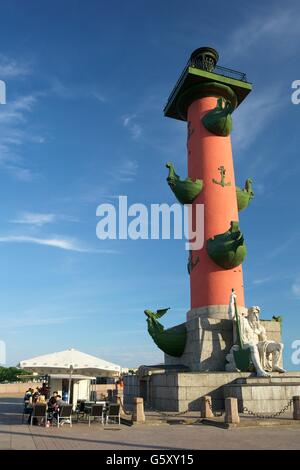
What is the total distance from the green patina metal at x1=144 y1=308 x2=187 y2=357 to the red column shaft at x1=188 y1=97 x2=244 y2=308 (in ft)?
5.54

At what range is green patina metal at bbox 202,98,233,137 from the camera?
84.5 feet

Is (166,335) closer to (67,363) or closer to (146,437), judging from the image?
(67,363)

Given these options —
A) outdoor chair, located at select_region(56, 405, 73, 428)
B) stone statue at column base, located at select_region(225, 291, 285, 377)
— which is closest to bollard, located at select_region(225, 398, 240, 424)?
stone statue at column base, located at select_region(225, 291, 285, 377)

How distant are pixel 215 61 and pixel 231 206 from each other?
10553 mm

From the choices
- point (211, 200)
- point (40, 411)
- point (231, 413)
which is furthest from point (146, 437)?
point (211, 200)

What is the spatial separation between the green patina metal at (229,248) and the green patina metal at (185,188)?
3000 mm

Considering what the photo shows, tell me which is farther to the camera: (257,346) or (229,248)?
(229,248)

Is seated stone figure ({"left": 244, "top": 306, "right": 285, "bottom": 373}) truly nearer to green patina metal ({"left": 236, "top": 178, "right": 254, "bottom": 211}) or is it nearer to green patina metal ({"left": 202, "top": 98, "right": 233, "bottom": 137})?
green patina metal ({"left": 236, "top": 178, "right": 254, "bottom": 211})

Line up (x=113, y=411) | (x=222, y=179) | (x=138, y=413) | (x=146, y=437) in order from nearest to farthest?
1. (x=146, y=437)
2. (x=138, y=413)
3. (x=113, y=411)
4. (x=222, y=179)

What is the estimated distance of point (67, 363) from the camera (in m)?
18.2

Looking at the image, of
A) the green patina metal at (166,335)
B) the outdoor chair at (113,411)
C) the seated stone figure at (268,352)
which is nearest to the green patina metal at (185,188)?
the green patina metal at (166,335)

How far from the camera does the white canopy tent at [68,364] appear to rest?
18.3 meters

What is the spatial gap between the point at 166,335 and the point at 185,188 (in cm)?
820
